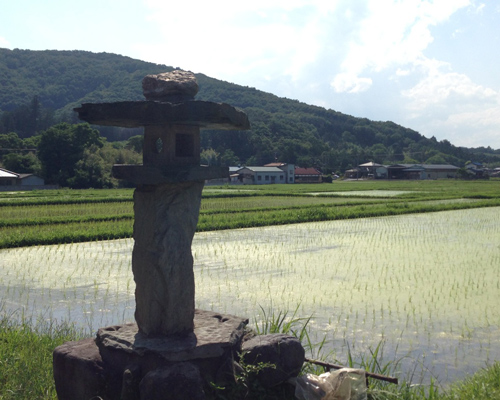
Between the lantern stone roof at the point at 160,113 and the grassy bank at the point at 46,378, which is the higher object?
the lantern stone roof at the point at 160,113

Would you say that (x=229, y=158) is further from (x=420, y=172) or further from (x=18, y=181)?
(x=18, y=181)

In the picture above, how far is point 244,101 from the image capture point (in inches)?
5010

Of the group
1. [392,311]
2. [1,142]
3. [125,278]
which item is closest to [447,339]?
[392,311]

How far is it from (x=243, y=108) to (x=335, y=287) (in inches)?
4216

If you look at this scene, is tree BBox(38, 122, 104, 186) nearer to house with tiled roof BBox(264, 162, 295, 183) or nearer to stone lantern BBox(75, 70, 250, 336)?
house with tiled roof BBox(264, 162, 295, 183)

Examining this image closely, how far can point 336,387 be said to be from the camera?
12.3 ft

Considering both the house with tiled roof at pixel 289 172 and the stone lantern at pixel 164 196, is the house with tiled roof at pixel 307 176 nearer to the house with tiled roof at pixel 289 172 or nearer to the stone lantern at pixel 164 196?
the house with tiled roof at pixel 289 172

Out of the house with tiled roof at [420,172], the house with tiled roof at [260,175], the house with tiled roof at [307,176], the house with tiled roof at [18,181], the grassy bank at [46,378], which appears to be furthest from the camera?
the house with tiled roof at [420,172]

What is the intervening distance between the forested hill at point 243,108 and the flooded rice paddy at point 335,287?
66.3 meters

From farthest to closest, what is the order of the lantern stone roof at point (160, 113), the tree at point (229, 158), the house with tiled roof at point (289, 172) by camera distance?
the tree at point (229, 158) < the house with tiled roof at point (289, 172) < the lantern stone roof at point (160, 113)

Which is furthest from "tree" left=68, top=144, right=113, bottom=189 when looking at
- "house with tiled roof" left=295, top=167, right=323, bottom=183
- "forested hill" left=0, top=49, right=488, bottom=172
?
"forested hill" left=0, top=49, right=488, bottom=172

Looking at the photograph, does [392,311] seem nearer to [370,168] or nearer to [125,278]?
[125,278]

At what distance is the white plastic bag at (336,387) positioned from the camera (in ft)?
12.3

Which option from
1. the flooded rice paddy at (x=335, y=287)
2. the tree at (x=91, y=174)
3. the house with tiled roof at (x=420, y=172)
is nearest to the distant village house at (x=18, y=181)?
the tree at (x=91, y=174)
